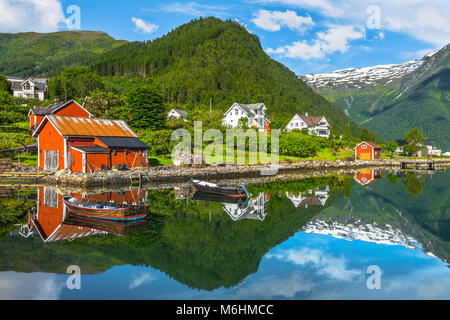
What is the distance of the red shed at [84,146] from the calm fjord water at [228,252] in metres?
10.3

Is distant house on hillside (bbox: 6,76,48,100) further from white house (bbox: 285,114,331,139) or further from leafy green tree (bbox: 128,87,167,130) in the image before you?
white house (bbox: 285,114,331,139)

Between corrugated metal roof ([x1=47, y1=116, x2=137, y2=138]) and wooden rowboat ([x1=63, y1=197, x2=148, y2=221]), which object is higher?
corrugated metal roof ([x1=47, y1=116, x2=137, y2=138])

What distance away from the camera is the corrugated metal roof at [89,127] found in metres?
36.6

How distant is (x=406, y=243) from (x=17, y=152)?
42498 mm

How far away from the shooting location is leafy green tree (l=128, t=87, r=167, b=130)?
59.1 metres

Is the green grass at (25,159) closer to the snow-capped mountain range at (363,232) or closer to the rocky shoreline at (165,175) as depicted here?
the rocky shoreline at (165,175)

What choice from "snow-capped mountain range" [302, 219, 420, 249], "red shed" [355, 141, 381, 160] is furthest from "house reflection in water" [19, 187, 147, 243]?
"red shed" [355, 141, 381, 160]

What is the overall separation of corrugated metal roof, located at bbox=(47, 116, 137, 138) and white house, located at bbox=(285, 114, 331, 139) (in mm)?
56194

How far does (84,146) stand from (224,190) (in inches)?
679

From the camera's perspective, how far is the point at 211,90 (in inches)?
4508

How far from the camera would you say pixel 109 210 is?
1872 cm

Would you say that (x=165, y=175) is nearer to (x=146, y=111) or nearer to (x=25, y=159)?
(x=25, y=159)

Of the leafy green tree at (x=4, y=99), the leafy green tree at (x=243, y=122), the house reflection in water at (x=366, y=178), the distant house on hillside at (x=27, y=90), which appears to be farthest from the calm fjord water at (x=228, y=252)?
the distant house on hillside at (x=27, y=90)
